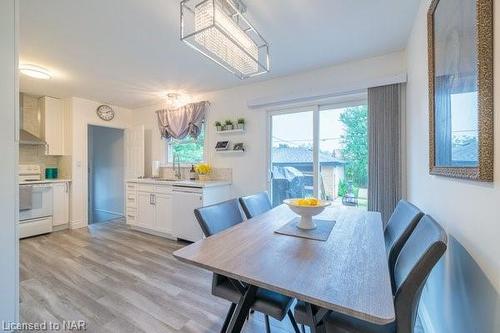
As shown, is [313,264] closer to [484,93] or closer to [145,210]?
[484,93]

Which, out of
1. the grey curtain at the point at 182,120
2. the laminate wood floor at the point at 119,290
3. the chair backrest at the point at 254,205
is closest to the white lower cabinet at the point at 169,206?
the laminate wood floor at the point at 119,290

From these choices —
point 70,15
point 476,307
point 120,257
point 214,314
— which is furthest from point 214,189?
point 476,307

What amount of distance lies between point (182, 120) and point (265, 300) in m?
3.46

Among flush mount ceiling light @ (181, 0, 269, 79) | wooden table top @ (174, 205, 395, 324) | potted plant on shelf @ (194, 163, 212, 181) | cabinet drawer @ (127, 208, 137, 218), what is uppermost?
flush mount ceiling light @ (181, 0, 269, 79)

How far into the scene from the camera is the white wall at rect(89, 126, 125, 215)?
537cm

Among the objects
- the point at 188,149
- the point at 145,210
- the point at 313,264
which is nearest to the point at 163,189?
the point at 145,210

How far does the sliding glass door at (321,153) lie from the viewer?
9.45ft

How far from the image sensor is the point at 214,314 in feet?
5.92

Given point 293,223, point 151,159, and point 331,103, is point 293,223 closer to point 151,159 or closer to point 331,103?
point 331,103

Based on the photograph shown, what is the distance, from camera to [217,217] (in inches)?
62.6

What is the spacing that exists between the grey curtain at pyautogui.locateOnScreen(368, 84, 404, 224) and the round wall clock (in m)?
4.58

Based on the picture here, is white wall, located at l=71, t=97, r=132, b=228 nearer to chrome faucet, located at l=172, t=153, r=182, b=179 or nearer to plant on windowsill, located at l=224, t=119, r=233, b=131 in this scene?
chrome faucet, located at l=172, t=153, r=182, b=179

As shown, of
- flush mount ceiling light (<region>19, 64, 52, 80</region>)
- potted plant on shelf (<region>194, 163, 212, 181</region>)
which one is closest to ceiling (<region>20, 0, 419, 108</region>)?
flush mount ceiling light (<region>19, 64, 52, 80</region>)

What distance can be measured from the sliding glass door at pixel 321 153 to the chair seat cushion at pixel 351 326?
2.01m
